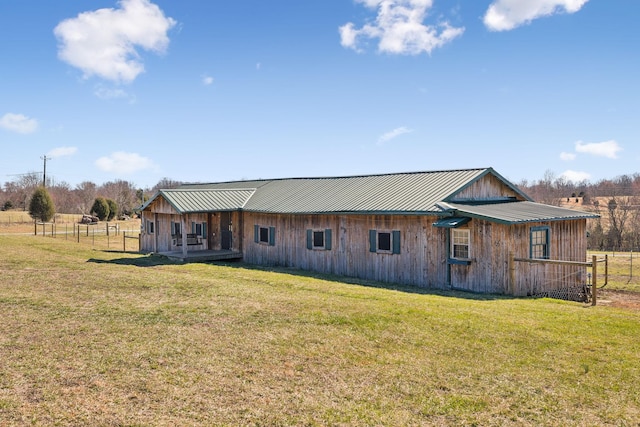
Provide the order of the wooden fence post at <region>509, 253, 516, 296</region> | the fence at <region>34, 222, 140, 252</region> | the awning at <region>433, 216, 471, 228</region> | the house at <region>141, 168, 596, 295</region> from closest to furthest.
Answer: the wooden fence post at <region>509, 253, 516, 296</region>
the awning at <region>433, 216, 471, 228</region>
the house at <region>141, 168, 596, 295</region>
the fence at <region>34, 222, 140, 252</region>

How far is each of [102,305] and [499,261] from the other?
11.8 metres

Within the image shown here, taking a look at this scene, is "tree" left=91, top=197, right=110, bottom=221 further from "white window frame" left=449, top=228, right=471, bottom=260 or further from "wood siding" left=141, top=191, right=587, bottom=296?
"white window frame" left=449, top=228, right=471, bottom=260

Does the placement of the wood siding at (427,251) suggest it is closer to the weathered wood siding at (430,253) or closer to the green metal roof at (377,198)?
the weathered wood siding at (430,253)

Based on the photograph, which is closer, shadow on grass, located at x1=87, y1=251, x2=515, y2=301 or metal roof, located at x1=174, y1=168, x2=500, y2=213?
shadow on grass, located at x1=87, y1=251, x2=515, y2=301

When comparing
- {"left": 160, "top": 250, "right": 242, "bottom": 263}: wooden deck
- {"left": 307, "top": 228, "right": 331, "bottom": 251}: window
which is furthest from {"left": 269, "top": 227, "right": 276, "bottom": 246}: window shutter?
{"left": 160, "top": 250, "right": 242, "bottom": 263}: wooden deck

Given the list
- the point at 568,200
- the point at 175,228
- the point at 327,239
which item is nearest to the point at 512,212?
the point at 327,239

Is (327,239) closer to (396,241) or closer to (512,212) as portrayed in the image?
(396,241)

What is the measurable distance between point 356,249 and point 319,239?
218cm

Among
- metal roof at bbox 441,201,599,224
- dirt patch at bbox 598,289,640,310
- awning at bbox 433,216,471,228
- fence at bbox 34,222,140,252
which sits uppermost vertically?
metal roof at bbox 441,201,599,224

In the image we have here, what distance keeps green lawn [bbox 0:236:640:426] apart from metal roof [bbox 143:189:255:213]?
34.4 ft

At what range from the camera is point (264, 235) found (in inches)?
934

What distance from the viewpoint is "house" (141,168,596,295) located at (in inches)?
633

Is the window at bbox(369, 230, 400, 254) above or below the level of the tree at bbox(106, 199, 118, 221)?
below

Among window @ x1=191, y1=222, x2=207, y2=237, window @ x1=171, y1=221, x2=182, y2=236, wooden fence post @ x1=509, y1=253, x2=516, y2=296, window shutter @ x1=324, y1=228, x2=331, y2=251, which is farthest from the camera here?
window @ x1=171, y1=221, x2=182, y2=236
